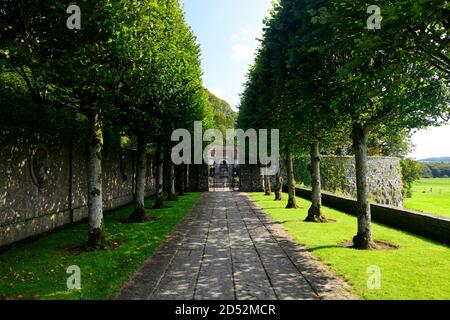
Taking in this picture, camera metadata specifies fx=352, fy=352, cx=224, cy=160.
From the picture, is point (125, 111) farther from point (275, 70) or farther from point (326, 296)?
point (326, 296)

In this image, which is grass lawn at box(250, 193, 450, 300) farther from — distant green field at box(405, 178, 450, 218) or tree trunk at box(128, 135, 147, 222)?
distant green field at box(405, 178, 450, 218)

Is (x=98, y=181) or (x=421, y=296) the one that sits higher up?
(x=98, y=181)

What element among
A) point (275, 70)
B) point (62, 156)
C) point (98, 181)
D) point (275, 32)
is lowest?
point (98, 181)

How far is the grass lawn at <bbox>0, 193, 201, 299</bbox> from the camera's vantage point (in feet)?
22.7

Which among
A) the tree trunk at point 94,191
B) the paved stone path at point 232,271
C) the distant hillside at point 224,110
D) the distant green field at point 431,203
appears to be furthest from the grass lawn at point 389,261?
the distant hillside at point 224,110

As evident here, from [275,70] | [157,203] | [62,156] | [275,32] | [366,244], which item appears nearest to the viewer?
[366,244]

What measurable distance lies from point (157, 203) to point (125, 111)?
29.3ft

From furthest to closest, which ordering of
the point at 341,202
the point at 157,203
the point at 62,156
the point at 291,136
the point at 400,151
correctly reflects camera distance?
the point at 400,151
the point at 157,203
the point at 341,202
the point at 291,136
the point at 62,156

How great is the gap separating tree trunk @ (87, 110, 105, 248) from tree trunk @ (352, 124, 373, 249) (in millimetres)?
7900

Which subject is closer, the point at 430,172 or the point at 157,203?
the point at 157,203

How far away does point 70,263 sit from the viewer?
907 centimetres

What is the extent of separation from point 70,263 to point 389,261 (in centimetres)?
824
